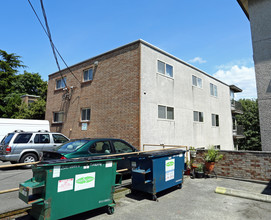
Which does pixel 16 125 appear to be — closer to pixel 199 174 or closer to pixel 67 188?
pixel 67 188

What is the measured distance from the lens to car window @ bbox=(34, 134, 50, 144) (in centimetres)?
1036

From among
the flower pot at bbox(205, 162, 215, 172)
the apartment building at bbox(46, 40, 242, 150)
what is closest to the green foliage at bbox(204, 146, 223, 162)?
the flower pot at bbox(205, 162, 215, 172)

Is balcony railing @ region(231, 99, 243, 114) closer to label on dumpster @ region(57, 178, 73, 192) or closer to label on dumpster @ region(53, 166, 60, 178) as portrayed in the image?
label on dumpster @ region(57, 178, 73, 192)

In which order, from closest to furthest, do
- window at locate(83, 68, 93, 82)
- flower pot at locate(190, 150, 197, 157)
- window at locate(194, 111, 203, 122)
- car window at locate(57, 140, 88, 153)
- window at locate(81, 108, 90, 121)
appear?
car window at locate(57, 140, 88, 153) < flower pot at locate(190, 150, 197, 157) < window at locate(81, 108, 90, 121) < window at locate(83, 68, 93, 82) < window at locate(194, 111, 203, 122)

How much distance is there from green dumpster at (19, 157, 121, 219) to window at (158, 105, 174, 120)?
29.3ft

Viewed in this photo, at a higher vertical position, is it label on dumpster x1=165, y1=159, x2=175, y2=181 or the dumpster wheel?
label on dumpster x1=165, y1=159, x2=175, y2=181

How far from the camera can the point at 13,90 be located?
34.8 m

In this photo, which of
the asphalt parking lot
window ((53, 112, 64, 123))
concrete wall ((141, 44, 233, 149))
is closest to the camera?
the asphalt parking lot

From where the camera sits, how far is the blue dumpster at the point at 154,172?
545 cm

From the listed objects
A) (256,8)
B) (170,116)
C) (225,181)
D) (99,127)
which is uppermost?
(256,8)

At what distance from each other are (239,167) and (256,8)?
304 inches

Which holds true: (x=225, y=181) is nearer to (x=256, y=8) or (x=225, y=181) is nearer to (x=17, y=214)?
(x=17, y=214)

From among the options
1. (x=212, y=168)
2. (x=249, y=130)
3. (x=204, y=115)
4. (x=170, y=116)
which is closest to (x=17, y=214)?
(x=212, y=168)

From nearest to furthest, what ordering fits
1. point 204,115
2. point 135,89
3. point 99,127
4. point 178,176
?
1. point 178,176
2. point 135,89
3. point 99,127
4. point 204,115
